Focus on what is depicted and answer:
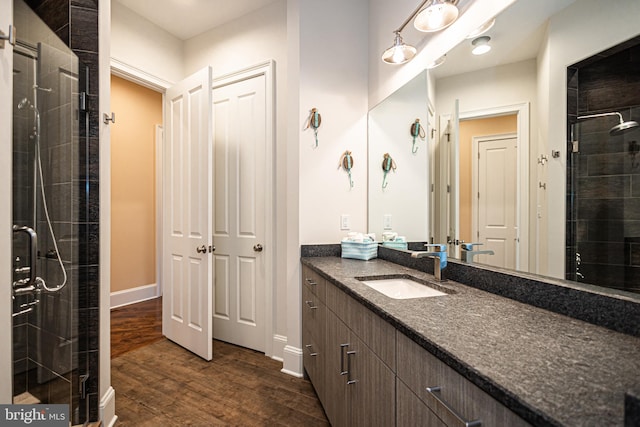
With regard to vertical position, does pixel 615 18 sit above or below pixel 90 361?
above

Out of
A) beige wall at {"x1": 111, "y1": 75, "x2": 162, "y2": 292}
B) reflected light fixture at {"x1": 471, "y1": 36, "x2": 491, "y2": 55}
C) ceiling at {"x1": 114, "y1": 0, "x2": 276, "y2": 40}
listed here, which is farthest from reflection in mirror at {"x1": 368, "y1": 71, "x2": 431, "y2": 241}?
beige wall at {"x1": 111, "y1": 75, "x2": 162, "y2": 292}

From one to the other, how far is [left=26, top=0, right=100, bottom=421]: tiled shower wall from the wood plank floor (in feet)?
1.27

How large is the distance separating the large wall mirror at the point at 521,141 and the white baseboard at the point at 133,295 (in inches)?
150

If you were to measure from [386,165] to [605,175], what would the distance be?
158 centimetres

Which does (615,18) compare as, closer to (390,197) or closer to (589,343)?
(589,343)

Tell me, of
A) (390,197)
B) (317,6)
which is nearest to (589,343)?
(390,197)

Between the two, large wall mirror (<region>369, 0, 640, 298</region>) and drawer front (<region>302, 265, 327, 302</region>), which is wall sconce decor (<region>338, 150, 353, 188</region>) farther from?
drawer front (<region>302, 265, 327, 302</region>)

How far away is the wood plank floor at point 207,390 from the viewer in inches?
73.0

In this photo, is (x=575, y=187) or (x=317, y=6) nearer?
(x=575, y=187)

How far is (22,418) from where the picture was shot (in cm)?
133

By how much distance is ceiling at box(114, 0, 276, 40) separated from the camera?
2.68m

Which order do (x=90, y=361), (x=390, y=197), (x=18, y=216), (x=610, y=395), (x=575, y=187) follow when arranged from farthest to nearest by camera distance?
(x=390, y=197) < (x=90, y=361) < (x=18, y=216) < (x=575, y=187) < (x=610, y=395)

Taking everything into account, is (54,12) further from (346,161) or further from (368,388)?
(368,388)

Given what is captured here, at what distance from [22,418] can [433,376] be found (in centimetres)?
167
